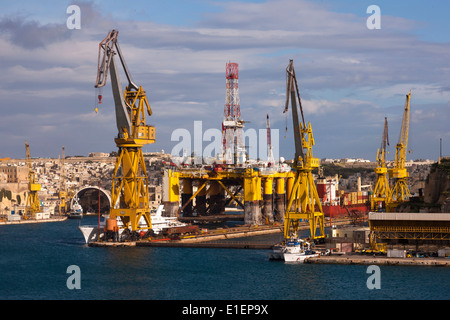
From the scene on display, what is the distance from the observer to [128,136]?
90312 millimetres

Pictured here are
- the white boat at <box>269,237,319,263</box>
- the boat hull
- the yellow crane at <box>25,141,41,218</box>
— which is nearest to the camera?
the boat hull

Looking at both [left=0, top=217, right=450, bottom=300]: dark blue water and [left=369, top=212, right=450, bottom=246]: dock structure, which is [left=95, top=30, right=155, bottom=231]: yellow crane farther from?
[left=369, top=212, right=450, bottom=246]: dock structure

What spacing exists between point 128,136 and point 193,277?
90.5 feet

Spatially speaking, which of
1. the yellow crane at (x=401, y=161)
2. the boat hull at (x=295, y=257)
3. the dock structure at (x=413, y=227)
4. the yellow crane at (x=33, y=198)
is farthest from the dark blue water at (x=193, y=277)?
the yellow crane at (x=33, y=198)

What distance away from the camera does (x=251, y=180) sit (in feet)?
371

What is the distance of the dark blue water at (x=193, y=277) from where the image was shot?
58.7 m

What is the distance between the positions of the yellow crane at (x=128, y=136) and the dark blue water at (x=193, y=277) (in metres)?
6.70

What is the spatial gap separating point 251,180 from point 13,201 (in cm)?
7287

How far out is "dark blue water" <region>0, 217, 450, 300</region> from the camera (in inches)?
2312

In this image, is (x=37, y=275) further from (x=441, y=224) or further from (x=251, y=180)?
(x=251, y=180)

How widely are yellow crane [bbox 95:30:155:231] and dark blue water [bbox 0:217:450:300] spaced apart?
6.70 m
